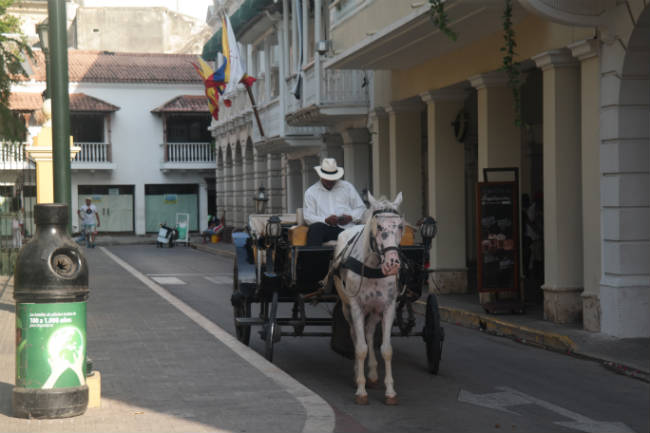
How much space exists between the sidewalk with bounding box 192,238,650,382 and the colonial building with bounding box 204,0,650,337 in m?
0.32

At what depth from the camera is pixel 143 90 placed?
182ft

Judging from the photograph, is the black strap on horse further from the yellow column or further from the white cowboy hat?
the yellow column

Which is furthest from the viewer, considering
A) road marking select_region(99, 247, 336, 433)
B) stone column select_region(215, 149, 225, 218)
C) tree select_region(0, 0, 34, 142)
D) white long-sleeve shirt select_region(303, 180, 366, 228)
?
stone column select_region(215, 149, 225, 218)

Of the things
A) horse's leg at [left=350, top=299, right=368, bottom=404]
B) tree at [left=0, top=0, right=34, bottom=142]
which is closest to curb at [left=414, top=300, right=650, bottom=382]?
horse's leg at [left=350, top=299, right=368, bottom=404]

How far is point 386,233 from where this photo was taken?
8469 millimetres

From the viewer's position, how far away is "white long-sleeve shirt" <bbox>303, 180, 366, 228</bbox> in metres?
10.9

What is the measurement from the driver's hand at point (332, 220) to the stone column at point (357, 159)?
14.4 metres

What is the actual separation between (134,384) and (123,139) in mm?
47463

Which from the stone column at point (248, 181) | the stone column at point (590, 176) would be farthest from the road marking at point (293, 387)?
the stone column at point (248, 181)

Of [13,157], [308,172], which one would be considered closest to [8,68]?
[13,157]

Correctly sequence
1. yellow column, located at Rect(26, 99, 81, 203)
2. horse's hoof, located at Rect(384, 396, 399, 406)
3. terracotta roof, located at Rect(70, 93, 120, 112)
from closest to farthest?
1. horse's hoof, located at Rect(384, 396, 399, 406)
2. yellow column, located at Rect(26, 99, 81, 203)
3. terracotta roof, located at Rect(70, 93, 120, 112)

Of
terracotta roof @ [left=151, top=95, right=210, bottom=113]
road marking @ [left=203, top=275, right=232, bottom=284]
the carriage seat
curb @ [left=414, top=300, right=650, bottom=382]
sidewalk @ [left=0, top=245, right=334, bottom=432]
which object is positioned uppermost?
terracotta roof @ [left=151, top=95, right=210, bottom=113]

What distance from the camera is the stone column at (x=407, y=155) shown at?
2080 centimetres

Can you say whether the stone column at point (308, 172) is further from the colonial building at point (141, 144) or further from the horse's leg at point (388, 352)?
the colonial building at point (141, 144)
